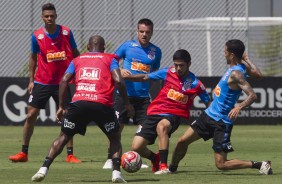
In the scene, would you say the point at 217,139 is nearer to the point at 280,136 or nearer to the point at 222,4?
the point at 280,136

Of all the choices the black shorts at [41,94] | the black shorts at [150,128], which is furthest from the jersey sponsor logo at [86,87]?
the black shorts at [41,94]

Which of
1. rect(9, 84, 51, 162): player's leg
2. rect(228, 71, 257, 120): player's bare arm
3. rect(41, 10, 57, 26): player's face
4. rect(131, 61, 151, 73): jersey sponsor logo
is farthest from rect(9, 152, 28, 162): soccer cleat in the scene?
rect(228, 71, 257, 120): player's bare arm

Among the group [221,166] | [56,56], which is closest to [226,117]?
[221,166]

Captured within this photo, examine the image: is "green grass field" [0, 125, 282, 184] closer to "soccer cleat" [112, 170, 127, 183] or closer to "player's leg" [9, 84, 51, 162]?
"soccer cleat" [112, 170, 127, 183]

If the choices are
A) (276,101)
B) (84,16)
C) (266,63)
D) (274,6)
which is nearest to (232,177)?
(276,101)

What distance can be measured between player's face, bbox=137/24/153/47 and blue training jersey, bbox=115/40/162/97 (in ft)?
0.27

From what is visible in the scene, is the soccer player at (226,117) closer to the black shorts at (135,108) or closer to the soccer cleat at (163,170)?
the soccer cleat at (163,170)

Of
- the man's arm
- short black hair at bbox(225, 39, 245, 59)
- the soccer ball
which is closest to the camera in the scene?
the man's arm

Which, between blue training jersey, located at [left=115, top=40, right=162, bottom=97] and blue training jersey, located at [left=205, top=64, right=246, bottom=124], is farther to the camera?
blue training jersey, located at [left=115, top=40, right=162, bottom=97]

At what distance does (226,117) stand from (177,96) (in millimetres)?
866

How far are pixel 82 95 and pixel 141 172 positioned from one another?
218 centimetres

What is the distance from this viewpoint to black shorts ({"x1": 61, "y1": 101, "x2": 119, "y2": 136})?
1306 centimetres

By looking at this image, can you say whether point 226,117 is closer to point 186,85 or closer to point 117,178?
point 186,85

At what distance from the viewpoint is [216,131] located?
14.5 metres
